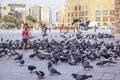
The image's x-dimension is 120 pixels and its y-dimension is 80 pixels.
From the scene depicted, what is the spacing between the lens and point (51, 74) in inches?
382

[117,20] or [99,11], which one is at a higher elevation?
[117,20]

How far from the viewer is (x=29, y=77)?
9.34 meters

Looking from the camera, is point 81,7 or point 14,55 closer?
point 14,55

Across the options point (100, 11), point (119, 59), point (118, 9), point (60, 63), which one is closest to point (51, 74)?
point (60, 63)

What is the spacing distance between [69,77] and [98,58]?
4076 mm

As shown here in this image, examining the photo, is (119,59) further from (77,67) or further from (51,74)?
(51,74)

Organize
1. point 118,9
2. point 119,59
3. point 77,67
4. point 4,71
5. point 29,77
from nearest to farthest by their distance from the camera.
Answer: point 29,77
point 4,71
point 77,67
point 119,59
point 118,9

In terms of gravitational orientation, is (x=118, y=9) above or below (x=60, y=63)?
above

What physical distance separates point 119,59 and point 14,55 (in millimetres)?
4303

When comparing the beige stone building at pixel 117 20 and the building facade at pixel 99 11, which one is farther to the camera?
the building facade at pixel 99 11

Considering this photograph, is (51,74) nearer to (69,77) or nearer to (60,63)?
(69,77)

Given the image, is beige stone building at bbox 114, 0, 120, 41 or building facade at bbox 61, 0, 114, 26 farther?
building facade at bbox 61, 0, 114, 26

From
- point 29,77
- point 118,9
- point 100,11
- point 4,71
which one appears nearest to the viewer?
point 29,77

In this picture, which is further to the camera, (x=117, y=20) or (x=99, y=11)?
(x=99, y=11)
